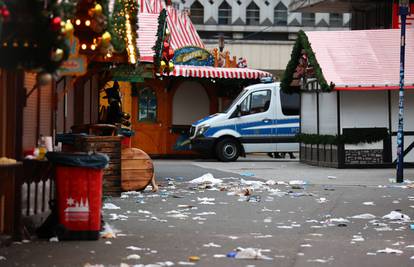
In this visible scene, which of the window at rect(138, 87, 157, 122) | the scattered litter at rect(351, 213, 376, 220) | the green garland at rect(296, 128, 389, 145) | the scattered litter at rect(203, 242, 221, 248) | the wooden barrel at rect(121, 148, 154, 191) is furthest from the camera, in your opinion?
the window at rect(138, 87, 157, 122)

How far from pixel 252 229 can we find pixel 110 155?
4.11 m

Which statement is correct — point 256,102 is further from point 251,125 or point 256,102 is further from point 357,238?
point 357,238

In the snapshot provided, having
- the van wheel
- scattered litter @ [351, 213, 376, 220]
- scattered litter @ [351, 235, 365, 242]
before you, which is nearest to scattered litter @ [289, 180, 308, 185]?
scattered litter @ [351, 213, 376, 220]

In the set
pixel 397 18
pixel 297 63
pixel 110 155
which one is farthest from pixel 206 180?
pixel 397 18

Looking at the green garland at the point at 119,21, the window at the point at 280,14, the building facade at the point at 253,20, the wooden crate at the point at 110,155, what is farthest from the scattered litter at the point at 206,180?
the window at the point at 280,14

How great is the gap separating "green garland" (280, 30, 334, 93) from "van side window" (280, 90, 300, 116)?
1.35 meters

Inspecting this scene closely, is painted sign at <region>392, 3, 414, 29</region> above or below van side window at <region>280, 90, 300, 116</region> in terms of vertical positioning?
above

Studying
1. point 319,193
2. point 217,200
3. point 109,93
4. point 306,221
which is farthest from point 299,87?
point 306,221

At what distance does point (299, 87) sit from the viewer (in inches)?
1021

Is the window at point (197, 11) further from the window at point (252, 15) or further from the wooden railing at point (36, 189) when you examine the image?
the wooden railing at point (36, 189)

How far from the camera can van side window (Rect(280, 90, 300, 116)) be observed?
27.4 m

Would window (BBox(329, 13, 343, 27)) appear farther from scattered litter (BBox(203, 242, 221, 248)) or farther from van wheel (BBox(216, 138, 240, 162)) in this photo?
scattered litter (BBox(203, 242, 221, 248))

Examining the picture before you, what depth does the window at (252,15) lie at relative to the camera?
66.9 m

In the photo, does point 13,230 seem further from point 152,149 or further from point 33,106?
point 152,149
